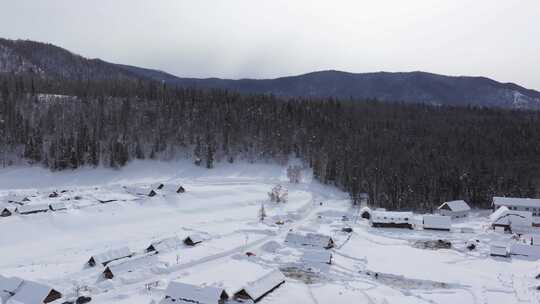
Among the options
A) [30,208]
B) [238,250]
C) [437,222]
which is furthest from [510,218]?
[30,208]

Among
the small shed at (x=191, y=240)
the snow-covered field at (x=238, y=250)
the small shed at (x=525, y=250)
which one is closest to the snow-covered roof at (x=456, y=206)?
the snow-covered field at (x=238, y=250)

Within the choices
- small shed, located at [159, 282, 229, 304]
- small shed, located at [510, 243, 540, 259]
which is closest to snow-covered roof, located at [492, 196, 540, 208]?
small shed, located at [510, 243, 540, 259]

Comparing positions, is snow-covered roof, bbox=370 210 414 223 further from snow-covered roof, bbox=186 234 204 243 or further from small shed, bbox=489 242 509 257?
snow-covered roof, bbox=186 234 204 243

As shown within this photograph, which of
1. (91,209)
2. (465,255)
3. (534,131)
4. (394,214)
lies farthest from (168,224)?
(534,131)

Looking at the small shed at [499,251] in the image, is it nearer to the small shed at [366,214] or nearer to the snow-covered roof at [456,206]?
the small shed at [366,214]

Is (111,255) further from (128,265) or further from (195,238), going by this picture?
(195,238)

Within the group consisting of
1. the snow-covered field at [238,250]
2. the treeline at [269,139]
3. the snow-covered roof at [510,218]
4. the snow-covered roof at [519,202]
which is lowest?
the snow-covered field at [238,250]
